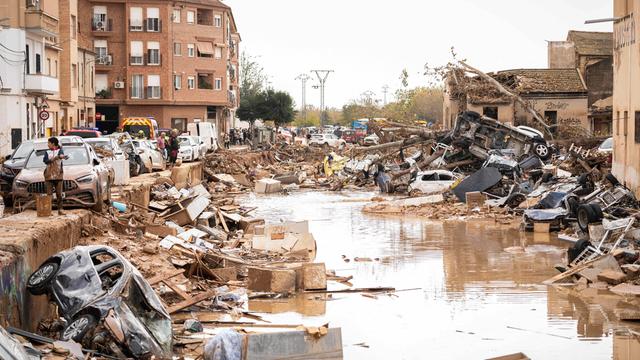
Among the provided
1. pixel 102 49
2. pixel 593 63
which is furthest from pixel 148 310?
pixel 102 49

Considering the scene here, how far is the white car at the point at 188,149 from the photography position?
51.7m

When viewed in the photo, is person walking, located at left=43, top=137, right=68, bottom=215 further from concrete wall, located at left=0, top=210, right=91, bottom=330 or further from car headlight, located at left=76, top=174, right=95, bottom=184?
concrete wall, located at left=0, top=210, right=91, bottom=330

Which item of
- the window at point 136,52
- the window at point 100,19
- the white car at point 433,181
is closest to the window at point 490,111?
the white car at point 433,181

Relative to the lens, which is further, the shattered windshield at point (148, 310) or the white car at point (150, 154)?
the white car at point (150, 154)

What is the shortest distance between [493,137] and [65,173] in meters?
27.1

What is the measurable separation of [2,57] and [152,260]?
33.5 m

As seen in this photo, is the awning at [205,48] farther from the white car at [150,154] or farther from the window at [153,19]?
the white car at [150,154]

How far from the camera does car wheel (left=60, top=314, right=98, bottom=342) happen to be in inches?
474

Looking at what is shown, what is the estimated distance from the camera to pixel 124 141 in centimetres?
4059

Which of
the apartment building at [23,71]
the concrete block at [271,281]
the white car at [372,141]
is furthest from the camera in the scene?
the white car at [372,141]

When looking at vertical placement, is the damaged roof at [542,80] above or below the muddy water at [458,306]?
above

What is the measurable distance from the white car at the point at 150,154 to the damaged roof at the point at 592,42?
32.0m

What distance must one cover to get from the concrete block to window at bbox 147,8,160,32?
6732 cm

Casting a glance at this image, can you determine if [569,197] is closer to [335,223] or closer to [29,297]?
[335,223]
